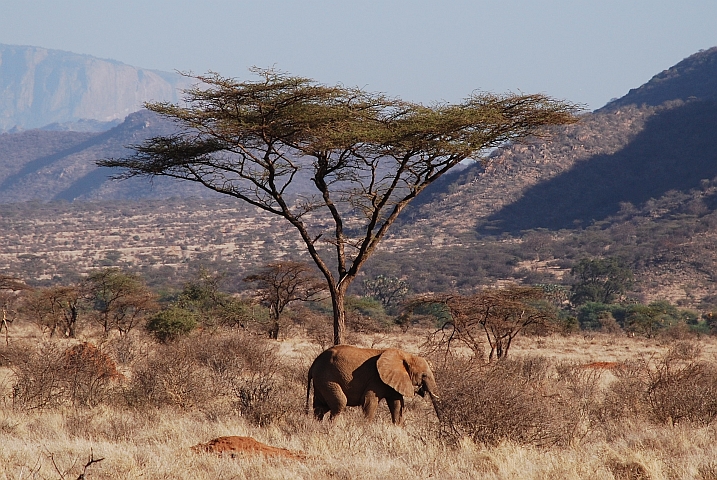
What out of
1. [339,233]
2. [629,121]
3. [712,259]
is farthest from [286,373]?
[629,121]

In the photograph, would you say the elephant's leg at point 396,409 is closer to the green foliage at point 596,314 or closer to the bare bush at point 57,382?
the bare bush at point 57,382

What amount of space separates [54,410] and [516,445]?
570cm

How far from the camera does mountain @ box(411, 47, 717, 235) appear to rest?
80.1 meters

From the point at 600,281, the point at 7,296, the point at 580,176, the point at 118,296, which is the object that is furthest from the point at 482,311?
the point at 580,176

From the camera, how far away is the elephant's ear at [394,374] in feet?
31.2

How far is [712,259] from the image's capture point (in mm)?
57375

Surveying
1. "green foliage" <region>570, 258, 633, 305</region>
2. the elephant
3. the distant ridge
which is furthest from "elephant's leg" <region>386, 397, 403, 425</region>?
the distant ridge

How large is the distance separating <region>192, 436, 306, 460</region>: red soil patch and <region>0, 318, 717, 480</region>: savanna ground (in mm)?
154

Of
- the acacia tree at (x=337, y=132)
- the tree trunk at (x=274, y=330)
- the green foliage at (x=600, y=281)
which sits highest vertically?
the acacia tree at (x=337, y=132)

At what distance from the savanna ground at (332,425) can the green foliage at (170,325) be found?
24.4 feet

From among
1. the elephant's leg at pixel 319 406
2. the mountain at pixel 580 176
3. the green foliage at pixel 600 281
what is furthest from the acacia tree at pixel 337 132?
the mountain at pixel 580 176

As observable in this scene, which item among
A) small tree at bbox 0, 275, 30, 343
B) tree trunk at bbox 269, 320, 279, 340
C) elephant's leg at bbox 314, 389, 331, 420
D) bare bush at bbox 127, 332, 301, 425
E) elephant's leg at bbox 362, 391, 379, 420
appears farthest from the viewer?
tree trunk at bbox 269, 320, 279, 340

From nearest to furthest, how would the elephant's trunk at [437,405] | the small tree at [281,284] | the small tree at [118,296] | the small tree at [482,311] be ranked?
the elephant's trunk at [437,405] → the small tree at [482,311] → the small tree at [281,284] → the small tree at [118,296]

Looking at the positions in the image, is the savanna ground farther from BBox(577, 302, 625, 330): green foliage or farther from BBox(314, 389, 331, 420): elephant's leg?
BBox(577, 302, 625, 330): green foliage
